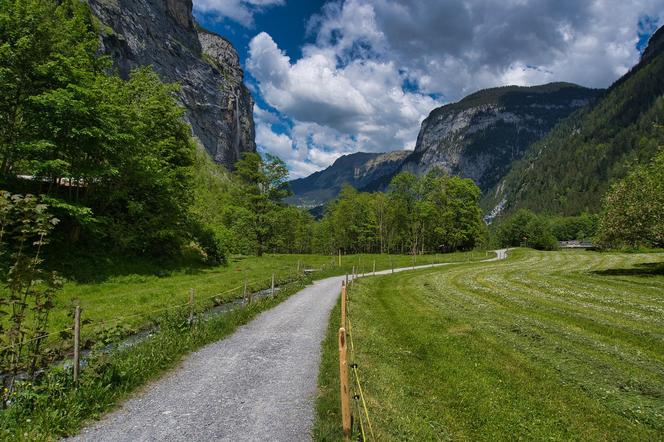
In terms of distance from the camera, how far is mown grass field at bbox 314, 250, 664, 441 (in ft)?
28.4

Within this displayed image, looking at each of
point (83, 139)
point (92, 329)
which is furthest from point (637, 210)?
point (83, 139)

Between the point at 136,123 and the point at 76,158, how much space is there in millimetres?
7167

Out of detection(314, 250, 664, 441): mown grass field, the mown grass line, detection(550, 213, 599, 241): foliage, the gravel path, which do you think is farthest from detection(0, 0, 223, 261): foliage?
detection(550, 213, 599, 241): foliage

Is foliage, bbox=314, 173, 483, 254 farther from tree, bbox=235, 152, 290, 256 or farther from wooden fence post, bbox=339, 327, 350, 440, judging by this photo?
wooden fence post, bbox=339, 327, 350, 440

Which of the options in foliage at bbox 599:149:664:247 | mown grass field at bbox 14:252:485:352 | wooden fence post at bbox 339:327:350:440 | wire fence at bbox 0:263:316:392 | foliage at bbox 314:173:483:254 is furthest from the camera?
foliage at bbox 314:173:483:254

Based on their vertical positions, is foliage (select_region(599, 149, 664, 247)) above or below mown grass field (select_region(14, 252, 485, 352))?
above

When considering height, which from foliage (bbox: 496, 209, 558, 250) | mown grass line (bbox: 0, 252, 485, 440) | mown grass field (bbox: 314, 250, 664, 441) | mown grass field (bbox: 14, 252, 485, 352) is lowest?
mown grass field (bbox: 314, 250, 664, 441)

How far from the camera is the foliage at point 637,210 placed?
3375 centimetres

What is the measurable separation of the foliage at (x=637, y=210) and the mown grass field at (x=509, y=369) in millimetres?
13485

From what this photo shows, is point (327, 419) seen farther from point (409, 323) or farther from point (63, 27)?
point (63, 27)

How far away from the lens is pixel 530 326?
17.7 metres

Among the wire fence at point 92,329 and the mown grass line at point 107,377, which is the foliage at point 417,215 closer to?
the wire fence at point 92,329

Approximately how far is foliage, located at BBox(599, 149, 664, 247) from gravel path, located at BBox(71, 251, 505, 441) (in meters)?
35.4

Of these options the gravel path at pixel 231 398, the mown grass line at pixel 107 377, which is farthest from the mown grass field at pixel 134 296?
the gravel path at pixel 231 398
